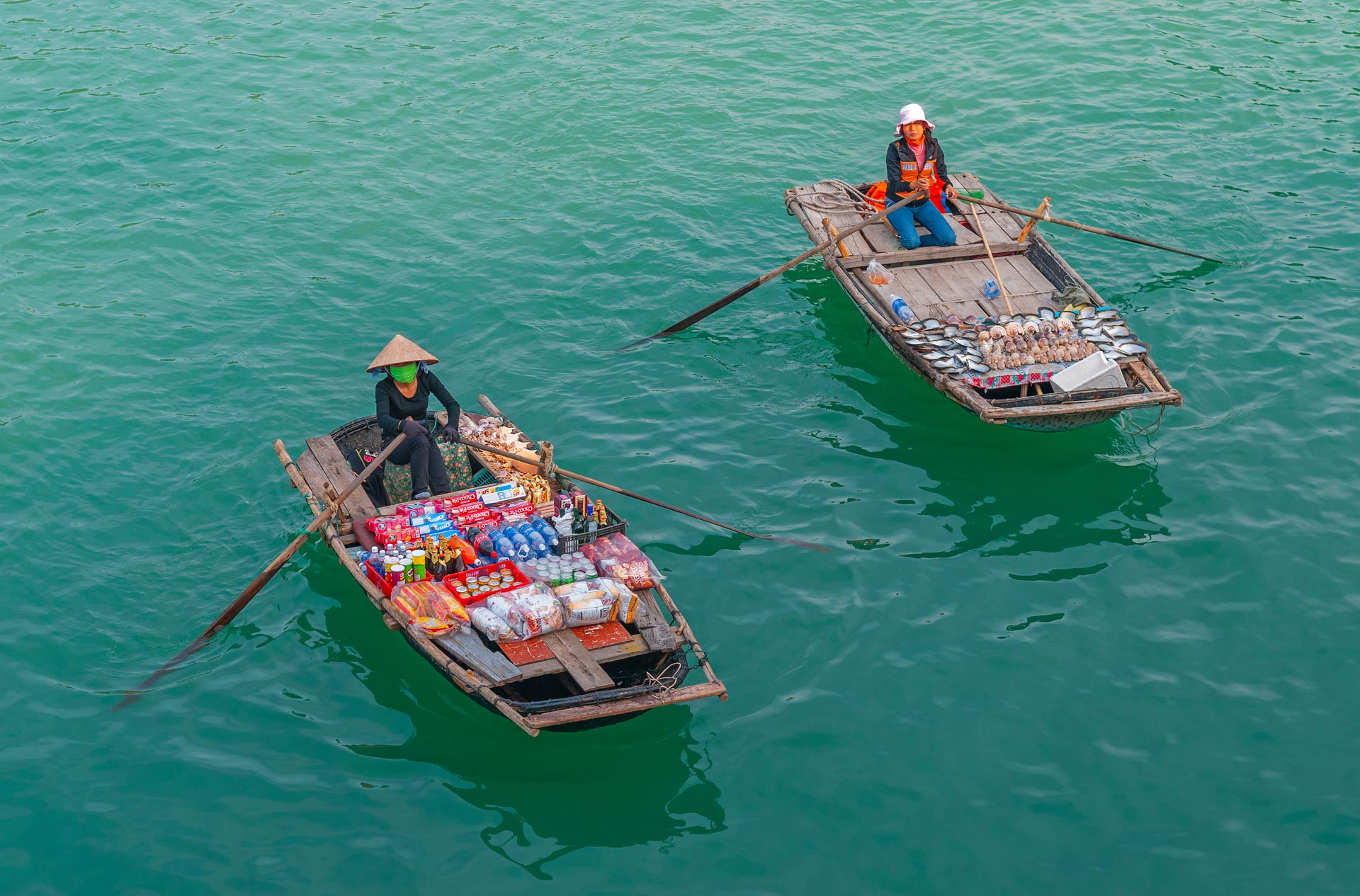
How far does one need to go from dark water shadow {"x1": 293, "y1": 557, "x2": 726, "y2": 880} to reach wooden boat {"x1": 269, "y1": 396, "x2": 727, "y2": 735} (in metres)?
0.46

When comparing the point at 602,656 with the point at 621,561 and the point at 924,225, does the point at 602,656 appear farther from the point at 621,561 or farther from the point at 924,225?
the point at 924,225

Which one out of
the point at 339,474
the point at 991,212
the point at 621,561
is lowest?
the point at 621,561

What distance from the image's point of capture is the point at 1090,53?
21.3 meters

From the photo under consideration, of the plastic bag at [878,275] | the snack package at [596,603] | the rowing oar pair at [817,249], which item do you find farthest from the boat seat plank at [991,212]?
the snack package at [596,603]

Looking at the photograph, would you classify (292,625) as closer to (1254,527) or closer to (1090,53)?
(1254,527)

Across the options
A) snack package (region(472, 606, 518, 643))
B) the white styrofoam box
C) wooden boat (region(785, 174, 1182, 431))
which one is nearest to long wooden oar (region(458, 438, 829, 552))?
snack package (region(472, 606, 518, 643))

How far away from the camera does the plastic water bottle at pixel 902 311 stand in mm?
13875

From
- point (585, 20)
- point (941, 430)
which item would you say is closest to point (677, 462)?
point (941, 430)

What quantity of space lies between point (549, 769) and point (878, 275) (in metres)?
7.84

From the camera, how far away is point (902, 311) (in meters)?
14.0

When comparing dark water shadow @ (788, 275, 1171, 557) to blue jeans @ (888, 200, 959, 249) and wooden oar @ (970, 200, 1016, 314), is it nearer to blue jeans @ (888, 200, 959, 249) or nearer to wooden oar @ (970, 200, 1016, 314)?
wooden oar @ (970, 200, 1016, 314)

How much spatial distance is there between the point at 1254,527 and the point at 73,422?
42.2 ft

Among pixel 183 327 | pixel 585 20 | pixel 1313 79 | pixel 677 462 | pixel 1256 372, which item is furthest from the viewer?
pixel 585 20

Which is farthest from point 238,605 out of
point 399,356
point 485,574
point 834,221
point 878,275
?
point 834,221
